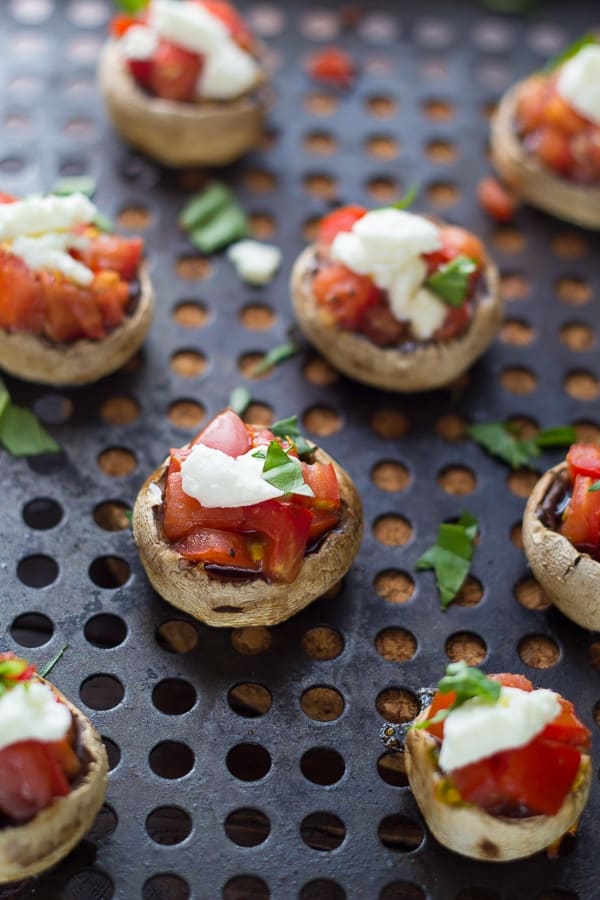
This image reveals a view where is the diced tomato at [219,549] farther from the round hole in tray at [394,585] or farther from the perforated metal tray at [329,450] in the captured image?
the round hole in tray at [394,585]

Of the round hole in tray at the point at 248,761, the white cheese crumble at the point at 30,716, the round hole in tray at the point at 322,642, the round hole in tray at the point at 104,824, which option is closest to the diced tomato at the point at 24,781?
the white cheese crumble at the point at 30,716

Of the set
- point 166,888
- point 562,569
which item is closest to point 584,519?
point 562,569

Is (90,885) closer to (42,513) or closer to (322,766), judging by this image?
(322,766)

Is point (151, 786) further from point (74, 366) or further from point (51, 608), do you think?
point (74, 366)

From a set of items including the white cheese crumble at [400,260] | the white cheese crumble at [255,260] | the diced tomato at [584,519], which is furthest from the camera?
the white cheese crumble at [255,260]

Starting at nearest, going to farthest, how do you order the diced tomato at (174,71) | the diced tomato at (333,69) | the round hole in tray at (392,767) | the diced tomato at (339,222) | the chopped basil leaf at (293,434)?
the round hole in tray at (392,767)
the chopped basil leaf at (293,434)
the diced tomato at (339,222)
the diced tomato at (174,71)
the diced tomato at (333,69)

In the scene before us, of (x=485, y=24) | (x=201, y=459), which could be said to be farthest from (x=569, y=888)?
Answer: (x=485, y=24)
